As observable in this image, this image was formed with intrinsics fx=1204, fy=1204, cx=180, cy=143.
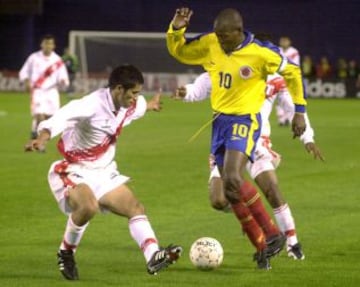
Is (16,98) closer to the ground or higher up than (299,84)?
closer to the ground

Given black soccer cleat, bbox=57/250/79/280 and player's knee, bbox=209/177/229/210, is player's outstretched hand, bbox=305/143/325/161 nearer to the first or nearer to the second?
player's knee, bbox=209/177/229/210

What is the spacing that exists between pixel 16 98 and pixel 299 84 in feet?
121

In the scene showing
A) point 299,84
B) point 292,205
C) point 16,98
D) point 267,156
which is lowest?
point 16,98

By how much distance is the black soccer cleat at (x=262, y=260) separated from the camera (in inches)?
428

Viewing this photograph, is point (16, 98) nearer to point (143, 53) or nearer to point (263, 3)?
point (143, 53)

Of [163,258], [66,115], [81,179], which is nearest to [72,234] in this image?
[81,179]

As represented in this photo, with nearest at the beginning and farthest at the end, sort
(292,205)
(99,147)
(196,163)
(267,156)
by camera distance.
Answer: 1. (99,147)
2. (267,156)
3. (292,205)
4. (196,163)

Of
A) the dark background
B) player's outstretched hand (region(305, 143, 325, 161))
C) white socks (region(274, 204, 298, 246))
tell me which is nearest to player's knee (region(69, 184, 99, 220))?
white socks (region(274, 204, 298, 246))

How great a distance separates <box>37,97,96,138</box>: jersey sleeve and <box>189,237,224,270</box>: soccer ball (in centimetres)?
165

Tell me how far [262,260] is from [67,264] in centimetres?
179

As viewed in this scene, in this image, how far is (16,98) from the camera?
4722cm

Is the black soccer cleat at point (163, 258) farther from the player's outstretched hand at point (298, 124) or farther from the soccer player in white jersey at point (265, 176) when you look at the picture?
the player's outstretched hand at point (298, 124)

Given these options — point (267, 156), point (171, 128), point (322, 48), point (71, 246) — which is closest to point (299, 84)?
point (267, 156)

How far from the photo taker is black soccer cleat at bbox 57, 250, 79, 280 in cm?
1034
